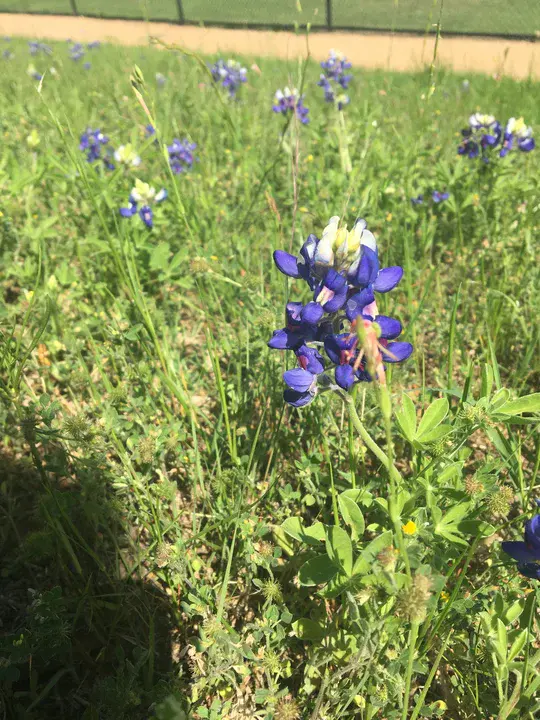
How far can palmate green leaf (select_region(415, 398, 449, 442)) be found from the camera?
1.39 m

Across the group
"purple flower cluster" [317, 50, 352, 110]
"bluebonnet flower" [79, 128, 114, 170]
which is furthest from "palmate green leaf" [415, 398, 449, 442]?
"purple flower cluster" [317, 50, 352, 110]

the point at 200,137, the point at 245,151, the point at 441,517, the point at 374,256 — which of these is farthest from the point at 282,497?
the point at 200,137

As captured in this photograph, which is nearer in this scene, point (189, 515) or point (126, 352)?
point (189, 515)

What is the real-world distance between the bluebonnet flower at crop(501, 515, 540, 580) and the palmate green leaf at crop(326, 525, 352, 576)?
1.18 feet

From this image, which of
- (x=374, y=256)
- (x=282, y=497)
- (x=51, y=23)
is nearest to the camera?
(x=374, y=256)

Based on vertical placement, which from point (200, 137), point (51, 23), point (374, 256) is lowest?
point (374, 256)

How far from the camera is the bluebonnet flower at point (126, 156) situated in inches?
120

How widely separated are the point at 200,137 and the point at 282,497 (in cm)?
354

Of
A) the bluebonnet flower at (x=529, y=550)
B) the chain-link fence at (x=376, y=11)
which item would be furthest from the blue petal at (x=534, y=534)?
the chain-link fence at (x=376, y=11)

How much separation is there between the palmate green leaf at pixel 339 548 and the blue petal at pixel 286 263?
61cm

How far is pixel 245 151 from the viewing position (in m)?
3.62

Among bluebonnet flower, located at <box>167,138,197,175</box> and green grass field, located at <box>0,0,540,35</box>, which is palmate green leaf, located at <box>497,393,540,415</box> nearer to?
green grass field, located at <box>0,0,540,35</box>

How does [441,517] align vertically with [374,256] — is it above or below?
below

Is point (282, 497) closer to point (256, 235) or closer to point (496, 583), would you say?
point (496, 583)
